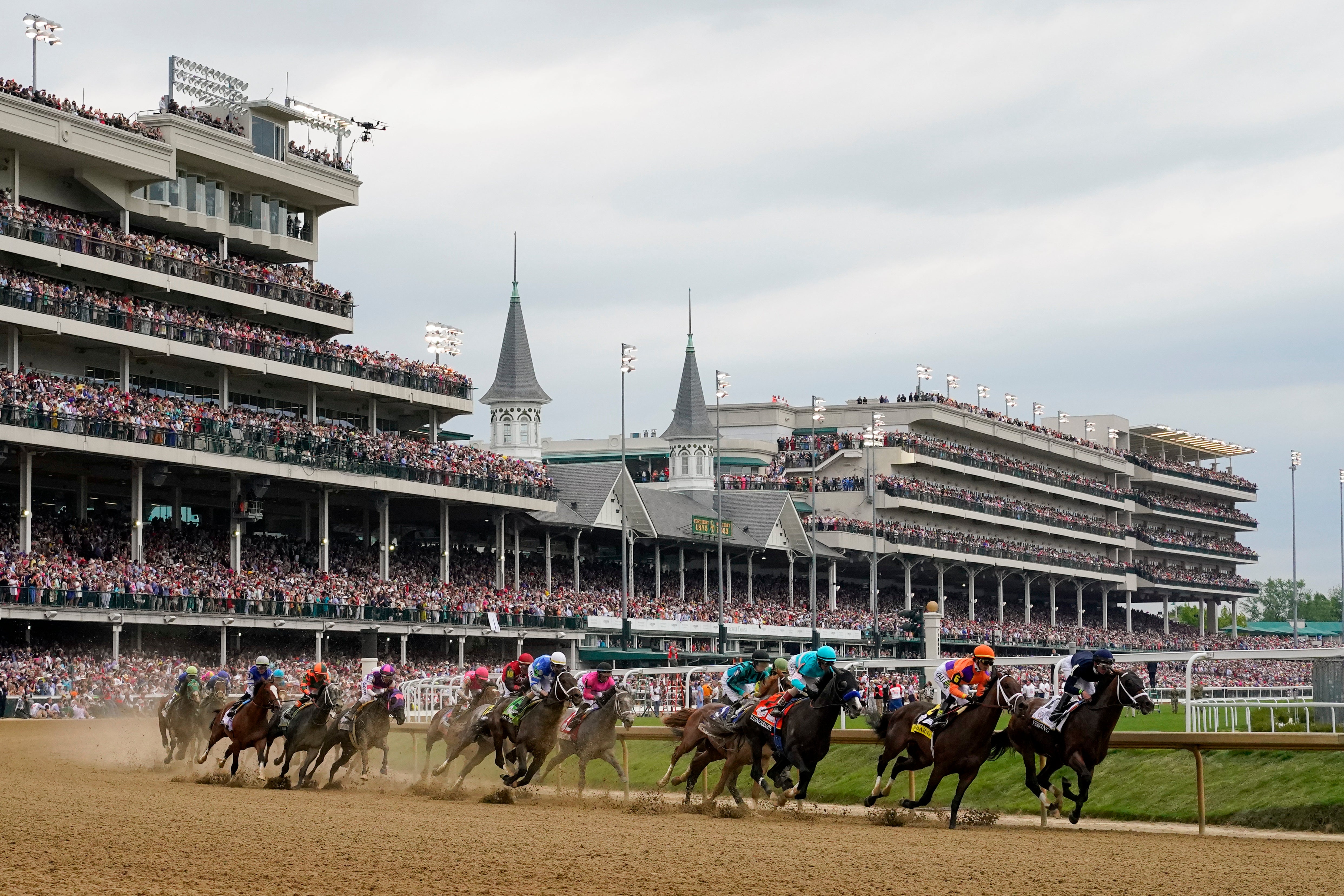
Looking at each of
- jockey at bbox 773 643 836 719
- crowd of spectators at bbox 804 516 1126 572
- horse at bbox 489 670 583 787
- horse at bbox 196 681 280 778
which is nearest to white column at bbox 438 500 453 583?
crowd of spectators at bbox 804 516 1126 572

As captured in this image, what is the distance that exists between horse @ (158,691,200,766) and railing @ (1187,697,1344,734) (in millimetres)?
13511

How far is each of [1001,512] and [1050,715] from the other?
70.5 m

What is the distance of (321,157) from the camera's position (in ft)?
175

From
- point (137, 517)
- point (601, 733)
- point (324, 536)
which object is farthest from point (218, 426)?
point (601, 733)

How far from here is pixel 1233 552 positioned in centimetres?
11275

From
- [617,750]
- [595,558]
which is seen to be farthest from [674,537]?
[617,750]

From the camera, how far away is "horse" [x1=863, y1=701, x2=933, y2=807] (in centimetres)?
1656

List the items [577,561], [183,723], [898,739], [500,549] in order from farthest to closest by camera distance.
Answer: [577,561], [500,549], [183,723], [898,739]

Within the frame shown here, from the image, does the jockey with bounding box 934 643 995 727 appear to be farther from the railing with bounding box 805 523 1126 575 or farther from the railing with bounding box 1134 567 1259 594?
the railing with bounding box 1134 567 1259 594

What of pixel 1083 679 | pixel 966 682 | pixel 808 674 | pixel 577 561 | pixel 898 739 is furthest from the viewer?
pixel 577 561

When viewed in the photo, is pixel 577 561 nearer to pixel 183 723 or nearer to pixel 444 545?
pixel 444 545

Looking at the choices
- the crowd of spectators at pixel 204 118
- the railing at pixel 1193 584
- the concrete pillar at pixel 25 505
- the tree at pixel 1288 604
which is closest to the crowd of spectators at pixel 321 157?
the crowd of spectators at pixel 204 118

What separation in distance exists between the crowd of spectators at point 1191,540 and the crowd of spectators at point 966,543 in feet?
13.0

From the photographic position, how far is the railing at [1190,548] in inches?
3920
